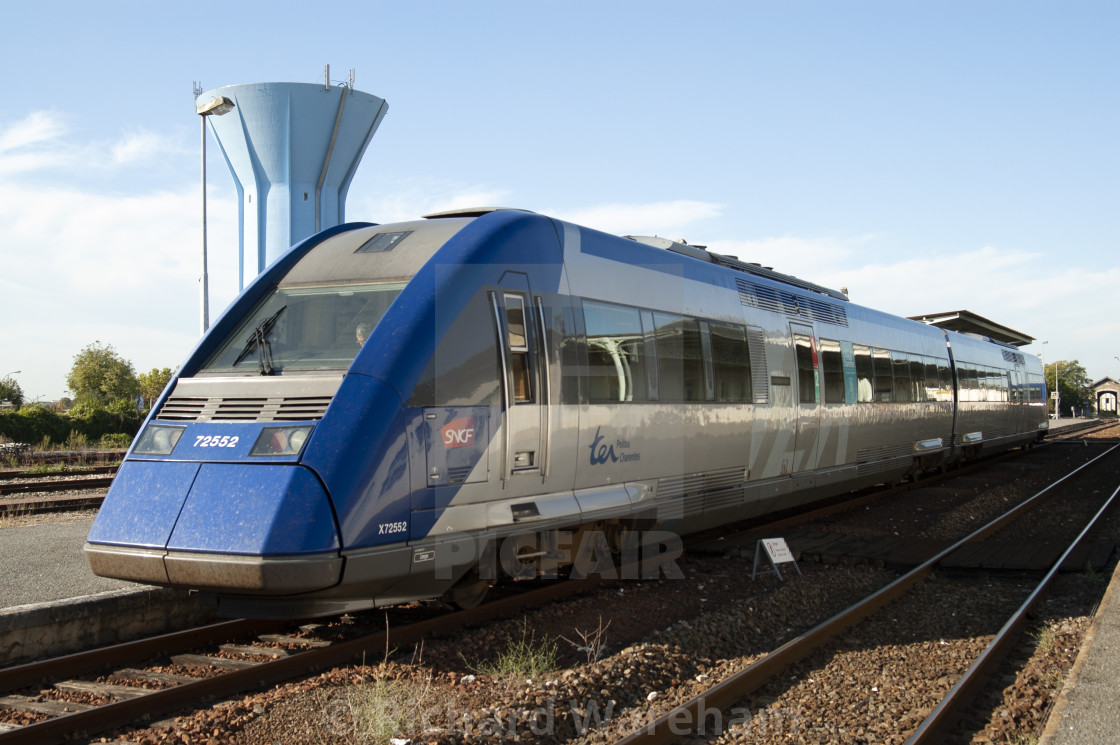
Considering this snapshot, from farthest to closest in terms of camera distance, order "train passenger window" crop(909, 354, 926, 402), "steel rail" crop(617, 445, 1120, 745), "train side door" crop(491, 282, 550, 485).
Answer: "train passenger window" crop(909, 354, 926, 402), "train side door" crop(491, 282, 550, 485), "steel rail" crop(617, 445, 1120, 745)

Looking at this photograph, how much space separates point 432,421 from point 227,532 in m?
1.47

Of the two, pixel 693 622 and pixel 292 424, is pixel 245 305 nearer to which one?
pixel 292 424

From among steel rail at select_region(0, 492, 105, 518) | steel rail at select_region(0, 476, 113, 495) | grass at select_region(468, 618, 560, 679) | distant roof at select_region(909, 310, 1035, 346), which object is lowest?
grass at select_region(468, 618, 560, 679)

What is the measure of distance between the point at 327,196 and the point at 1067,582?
52.8m

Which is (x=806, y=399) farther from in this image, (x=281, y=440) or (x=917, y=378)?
(x=281, y=440)

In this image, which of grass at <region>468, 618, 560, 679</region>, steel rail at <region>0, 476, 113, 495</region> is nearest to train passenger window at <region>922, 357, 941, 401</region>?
grass at <region>468, 618, 560, 679</region>

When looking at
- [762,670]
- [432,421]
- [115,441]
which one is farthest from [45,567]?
[115,441]

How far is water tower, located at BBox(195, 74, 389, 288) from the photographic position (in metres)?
54.2

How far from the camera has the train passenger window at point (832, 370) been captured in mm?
12609

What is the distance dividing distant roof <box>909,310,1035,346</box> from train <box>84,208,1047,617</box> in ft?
53.8

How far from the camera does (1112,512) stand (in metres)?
14.6

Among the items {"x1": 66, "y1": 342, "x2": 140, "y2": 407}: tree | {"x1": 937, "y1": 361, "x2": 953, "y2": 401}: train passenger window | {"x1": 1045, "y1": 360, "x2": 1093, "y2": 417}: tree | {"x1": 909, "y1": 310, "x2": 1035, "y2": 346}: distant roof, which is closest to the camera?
{"x1": 937, "y1": 361, "x2": 953, "y2": 401}: train passenger window

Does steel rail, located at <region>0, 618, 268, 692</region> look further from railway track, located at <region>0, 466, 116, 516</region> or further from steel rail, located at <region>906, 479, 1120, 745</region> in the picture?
railway track, located at <region>0, 466, 116, 516</region>

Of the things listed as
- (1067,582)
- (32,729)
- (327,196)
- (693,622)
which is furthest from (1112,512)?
(327,196)
